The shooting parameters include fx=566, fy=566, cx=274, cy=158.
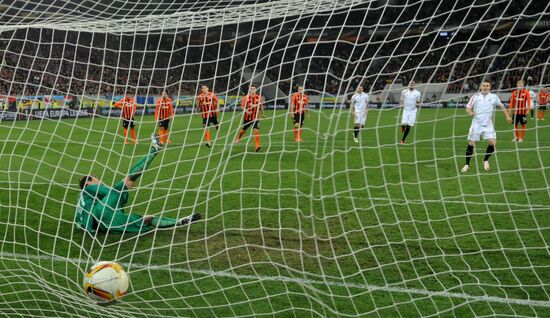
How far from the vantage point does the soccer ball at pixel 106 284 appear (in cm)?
363

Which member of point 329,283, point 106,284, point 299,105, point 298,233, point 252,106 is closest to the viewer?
point 106,284

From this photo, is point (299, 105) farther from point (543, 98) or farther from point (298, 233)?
point (543, 98)

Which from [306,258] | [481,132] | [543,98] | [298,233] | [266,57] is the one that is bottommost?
[298,233]

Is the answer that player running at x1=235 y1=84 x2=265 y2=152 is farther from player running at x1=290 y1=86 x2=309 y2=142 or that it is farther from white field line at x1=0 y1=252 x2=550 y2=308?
white field line at x1=0 y1=252 x2=550 y2=308

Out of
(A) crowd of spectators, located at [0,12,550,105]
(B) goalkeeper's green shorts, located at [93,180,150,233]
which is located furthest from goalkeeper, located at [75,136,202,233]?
(A) crowd of spectators, located at [0,12,550,105]

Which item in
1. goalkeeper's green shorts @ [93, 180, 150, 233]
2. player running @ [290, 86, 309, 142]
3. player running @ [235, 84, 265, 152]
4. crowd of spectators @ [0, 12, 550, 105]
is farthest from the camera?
player running @ [235, 84, 265, 152]

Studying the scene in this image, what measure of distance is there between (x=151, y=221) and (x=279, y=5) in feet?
7.63

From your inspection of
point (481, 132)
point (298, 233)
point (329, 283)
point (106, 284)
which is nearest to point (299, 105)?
point (298, 233)

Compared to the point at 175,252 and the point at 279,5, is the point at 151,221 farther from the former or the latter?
the point at 279,5

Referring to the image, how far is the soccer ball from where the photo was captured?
11.9ft

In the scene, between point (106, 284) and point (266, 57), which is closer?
point (106, 284)

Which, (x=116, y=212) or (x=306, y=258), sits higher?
(x=306, y=258)

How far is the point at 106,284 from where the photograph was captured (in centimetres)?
362

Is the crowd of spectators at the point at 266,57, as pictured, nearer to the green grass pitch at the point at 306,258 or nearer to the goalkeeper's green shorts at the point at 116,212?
the green grass pitch at the point at 306,258
